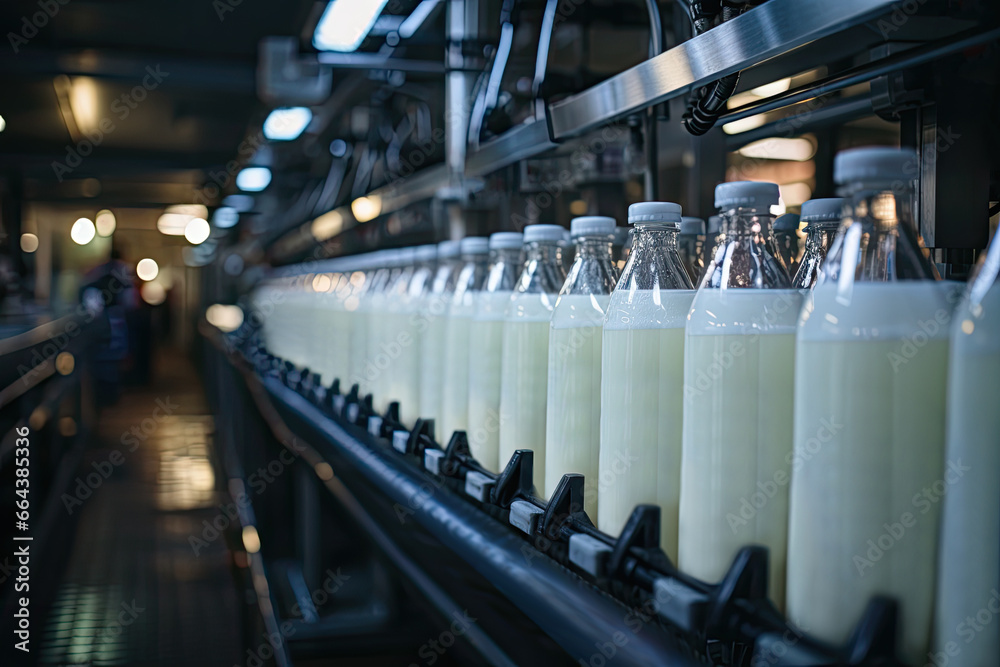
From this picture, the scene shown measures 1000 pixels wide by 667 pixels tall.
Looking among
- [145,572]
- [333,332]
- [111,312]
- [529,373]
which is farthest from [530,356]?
[111,312]

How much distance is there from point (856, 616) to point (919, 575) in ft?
0.15

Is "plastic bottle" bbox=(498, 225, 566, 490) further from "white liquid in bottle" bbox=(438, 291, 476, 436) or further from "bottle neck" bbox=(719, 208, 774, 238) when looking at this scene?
"bottle neck" bbox=(719, 208, 774, 238)

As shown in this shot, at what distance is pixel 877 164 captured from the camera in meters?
0.54

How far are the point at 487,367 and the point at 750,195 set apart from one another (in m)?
0.53

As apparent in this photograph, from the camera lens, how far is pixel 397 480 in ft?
4.27

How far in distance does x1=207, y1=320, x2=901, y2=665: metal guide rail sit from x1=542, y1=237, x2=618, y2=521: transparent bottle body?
0.05 m

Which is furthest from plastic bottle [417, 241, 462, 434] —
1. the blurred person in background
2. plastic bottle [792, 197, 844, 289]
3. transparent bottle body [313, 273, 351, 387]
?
the blurred person in background

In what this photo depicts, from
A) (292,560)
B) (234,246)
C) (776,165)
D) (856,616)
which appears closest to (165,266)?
(234,246)

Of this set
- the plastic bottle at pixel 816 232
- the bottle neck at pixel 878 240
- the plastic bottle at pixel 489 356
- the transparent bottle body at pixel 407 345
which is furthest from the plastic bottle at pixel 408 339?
the bottle neck at pixel 878 240

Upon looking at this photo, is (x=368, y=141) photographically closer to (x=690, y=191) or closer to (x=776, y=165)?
(x=776, y=165)

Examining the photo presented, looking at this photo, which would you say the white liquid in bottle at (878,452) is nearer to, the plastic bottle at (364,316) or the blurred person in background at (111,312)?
the plastic bottle at (364,316)

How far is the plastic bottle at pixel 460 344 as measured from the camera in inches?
47.9

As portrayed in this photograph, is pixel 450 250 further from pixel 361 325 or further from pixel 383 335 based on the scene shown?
pixel 361 325

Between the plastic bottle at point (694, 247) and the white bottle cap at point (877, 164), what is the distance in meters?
0.46
